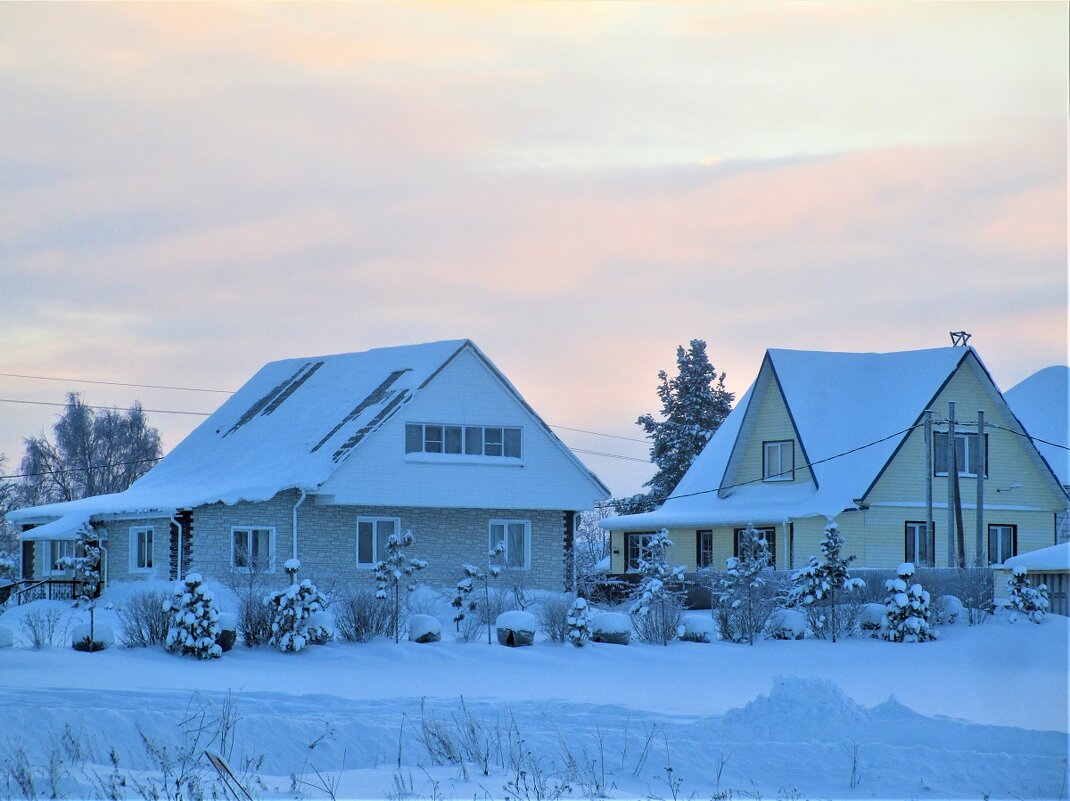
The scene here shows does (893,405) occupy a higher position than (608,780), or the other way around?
(893,405)

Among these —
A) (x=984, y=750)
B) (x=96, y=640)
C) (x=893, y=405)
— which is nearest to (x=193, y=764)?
(x=984, y=750)

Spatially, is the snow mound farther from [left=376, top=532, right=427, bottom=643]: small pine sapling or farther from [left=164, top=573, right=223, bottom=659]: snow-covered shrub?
[left=376, top=532, right=427, bottom=643]: small pine sapling

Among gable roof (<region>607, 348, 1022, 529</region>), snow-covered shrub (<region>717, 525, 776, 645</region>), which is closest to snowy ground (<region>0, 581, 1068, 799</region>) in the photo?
snow-covered shrub (<region>717, 525, 776, 645</region>)

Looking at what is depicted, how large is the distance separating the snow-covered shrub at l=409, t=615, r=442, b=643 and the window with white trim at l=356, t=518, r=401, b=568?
39.6 ft

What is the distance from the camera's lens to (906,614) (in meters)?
27.8

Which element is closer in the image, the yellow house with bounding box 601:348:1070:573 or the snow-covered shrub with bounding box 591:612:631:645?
the snow-covered shrub with bounding box 591:612:631:645

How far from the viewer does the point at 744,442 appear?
43312 mm

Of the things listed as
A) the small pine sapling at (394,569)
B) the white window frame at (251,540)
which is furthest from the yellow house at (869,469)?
the white window frame at (251,540)

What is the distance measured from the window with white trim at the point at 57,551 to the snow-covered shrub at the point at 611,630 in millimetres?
21831

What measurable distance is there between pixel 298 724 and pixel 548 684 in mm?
5889

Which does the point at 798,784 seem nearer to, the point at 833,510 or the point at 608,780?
the point at 608,780

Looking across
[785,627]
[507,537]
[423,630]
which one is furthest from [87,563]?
[785,627]

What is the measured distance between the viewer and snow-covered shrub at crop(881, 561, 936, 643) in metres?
27.5

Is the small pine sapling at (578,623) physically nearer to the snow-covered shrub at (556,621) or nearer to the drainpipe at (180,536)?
the snow-covered shrub at (556,621)
